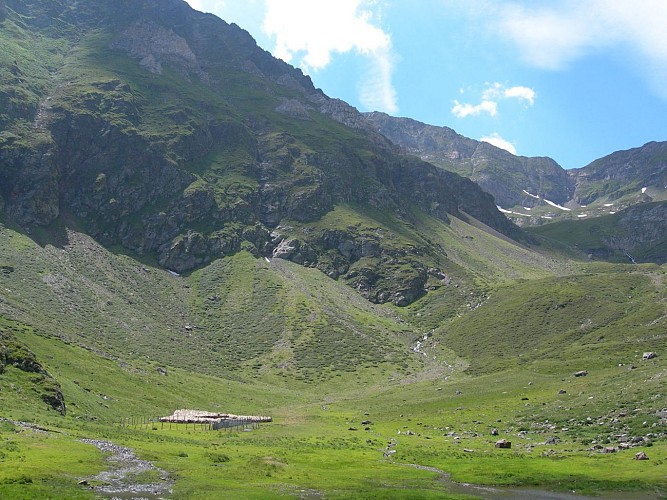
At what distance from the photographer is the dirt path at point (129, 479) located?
132 feet

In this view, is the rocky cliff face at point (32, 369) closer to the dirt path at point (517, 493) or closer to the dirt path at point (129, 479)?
the dirt path at point (129, 479)

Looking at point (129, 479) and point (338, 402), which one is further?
point (338, 402)

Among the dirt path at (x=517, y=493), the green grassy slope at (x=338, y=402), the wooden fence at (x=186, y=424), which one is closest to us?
the dirt path at (x=517, y=493)

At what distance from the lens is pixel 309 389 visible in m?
163

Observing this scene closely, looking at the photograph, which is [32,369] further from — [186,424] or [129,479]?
[129,479]

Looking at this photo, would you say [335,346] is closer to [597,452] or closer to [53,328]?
[53,328]

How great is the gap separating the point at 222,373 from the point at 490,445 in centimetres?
11035

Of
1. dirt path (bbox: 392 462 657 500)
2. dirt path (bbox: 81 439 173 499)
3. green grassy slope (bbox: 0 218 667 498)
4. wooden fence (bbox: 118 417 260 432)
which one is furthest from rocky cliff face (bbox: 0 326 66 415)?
dirt path (bbox: 392 462 657 500)

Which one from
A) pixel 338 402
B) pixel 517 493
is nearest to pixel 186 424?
pixel 338 402

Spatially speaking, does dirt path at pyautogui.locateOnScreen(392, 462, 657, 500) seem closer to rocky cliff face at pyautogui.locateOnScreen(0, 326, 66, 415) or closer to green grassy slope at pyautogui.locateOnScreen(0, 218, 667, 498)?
green grassy slope at pyautogui.locateOnScreen(0, 218, 667, 498)

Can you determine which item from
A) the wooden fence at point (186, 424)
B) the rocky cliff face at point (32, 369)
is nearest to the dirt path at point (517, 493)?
the wooden fence at point (186, 424)

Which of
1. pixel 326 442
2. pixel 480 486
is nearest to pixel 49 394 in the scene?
pixel 326 442

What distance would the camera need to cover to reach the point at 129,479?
44125 millimetres

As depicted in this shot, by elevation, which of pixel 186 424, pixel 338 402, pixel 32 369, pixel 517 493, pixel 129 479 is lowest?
pixel 186 424
